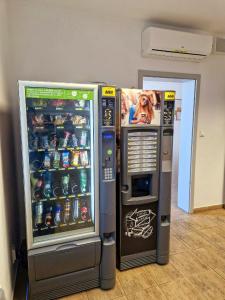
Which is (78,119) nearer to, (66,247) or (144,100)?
(144,100)

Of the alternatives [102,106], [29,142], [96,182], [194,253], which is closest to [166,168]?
[96,182]

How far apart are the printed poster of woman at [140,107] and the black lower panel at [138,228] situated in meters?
0.82

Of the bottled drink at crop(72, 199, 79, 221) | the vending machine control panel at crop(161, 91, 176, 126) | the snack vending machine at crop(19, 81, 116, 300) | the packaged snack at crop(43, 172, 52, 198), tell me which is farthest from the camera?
the vending machine control panel at crop(161, 91, 176, 126)

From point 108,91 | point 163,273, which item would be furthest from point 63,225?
point 108,91

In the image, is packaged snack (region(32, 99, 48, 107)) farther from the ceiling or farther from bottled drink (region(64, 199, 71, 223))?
the ceiling

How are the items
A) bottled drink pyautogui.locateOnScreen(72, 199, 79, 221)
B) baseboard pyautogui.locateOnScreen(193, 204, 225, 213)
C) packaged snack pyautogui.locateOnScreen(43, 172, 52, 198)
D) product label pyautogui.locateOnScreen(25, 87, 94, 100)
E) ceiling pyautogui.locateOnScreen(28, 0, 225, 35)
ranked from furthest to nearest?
baseboard pyautogui.locateOnScreen(193, 204, 225, 213)
ceiling pyautogui.locateOnScreen(28, 0, 225, 35)
bottled drink pyautogui.locateOnScreen(72, 199, 79, 221)
packaged snack pyautogui.locateOnScreen(43, 172, 52, 198)
product label pyautogui.locateOnScreen(25, 87, 94, 100)

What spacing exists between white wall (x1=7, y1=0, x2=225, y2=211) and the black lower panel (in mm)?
1498

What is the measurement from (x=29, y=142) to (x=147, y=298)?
160 centimetres

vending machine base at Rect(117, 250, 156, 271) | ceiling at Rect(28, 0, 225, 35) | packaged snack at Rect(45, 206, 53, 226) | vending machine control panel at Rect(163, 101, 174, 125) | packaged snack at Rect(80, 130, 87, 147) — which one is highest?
ceiling at Rect(28, 0, 225, 35)

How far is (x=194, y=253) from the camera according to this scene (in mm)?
2365

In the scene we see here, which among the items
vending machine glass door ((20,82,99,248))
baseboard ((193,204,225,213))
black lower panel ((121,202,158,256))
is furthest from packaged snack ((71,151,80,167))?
baseboard ((193,204,225,213))

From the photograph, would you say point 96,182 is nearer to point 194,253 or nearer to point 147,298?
point 147,298

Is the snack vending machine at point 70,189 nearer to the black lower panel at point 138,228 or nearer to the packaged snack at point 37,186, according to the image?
the packaged snack at point 37,186

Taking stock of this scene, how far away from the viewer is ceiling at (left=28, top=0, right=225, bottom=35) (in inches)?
84.2
